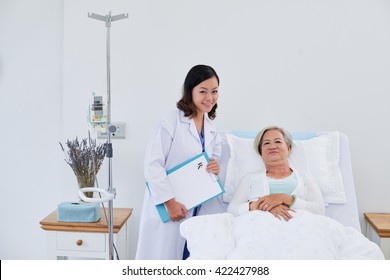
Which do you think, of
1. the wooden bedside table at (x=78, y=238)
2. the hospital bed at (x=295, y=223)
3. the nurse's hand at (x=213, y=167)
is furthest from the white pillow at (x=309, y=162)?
the wooden bedside table at (x=78, y=238)

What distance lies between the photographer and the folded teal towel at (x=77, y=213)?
159 cm

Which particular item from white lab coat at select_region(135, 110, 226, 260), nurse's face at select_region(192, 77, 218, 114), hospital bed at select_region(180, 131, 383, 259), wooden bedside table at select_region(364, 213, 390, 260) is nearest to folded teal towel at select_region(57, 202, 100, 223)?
white lab coat at select_region(135, 110, 226, 260)

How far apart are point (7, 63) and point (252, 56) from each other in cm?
125

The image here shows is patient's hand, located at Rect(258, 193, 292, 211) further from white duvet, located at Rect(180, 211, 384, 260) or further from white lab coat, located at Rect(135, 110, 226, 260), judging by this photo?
white lab coat, located at Rect(135, 110, 226, 260)

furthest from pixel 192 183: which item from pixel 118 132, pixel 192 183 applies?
pixel 118 132

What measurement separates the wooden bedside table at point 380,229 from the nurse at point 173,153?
74cm

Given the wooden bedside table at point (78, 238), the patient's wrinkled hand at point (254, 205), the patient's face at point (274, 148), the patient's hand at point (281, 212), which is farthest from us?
the wooden bedside table at point (78, 238)

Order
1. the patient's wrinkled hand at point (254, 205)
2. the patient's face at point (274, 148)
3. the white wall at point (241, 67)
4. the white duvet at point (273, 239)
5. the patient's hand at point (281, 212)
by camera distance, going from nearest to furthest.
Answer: the white duvet at point (273, 239)
the patient's hand at point (281, 212)
the patient's wrinkled hand at point (254, 205)
the patient's face at point (274, 148)
the white wall at point (241, 67)

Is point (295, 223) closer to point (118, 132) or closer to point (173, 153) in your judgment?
point (173, 153)

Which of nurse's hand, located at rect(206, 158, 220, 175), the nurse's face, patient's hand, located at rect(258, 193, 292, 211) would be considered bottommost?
patient's hand, located at rect(258, 193, 292, 211)

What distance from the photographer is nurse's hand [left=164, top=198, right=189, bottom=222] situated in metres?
1.40

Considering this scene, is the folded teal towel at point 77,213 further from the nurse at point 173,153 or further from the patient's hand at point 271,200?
the patient's hand at point 271,200

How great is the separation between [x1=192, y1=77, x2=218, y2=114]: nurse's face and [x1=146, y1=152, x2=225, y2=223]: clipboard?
7.2 inches

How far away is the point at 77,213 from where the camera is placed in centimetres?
159
